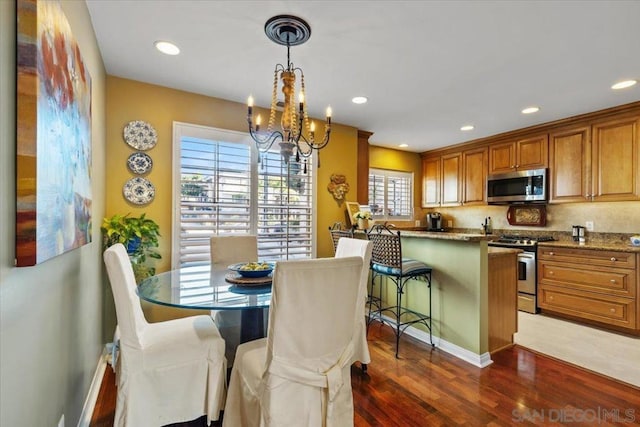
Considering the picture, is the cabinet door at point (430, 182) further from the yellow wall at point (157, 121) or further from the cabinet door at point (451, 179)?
the yellow wall at point (157, 121)

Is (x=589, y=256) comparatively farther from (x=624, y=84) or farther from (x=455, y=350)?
(x=455, y=350)

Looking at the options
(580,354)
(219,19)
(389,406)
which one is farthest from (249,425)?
(580,354)

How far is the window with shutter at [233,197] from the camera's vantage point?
2.93 meters

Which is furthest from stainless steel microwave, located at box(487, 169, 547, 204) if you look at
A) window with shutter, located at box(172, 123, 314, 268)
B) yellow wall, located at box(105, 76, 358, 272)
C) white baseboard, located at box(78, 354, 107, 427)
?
white baseboard, located at box(78, 354, 107, 427)

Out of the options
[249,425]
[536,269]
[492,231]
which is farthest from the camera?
[492,231]

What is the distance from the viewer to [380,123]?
3.95m

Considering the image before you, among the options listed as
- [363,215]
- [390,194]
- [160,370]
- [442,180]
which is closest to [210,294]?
[160,370]

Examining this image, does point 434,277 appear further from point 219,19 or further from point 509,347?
point 219,19

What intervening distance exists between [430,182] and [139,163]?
469cm

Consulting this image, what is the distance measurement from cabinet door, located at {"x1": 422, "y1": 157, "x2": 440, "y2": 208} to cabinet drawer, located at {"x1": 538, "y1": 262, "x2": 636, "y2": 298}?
206 centimetres

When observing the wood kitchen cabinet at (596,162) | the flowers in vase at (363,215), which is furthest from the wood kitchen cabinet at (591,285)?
A: the flowers in vase at (363,215)

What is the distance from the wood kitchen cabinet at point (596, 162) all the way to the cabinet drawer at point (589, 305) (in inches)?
44.0

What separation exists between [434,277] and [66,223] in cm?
278

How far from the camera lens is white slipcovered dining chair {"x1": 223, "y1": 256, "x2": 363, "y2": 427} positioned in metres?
1.31
